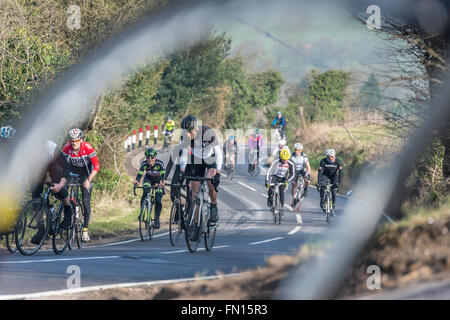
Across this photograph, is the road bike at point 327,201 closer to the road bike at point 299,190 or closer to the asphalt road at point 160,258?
the asphalt road at point 160,258

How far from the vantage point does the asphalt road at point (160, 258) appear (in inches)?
348

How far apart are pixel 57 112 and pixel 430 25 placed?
1157 centimetres

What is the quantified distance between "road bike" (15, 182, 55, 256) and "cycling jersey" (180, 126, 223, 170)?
7.87ft

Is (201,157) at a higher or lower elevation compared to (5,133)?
lower

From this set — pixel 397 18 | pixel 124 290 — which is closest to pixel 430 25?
pixel 397 18

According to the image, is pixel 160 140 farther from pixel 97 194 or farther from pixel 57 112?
pixel 57 112

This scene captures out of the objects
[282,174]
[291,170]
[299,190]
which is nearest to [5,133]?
[282,174]

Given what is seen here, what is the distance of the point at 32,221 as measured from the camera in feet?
36.2

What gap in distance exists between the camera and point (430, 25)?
789 cm

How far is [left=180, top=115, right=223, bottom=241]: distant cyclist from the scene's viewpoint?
11594 mm

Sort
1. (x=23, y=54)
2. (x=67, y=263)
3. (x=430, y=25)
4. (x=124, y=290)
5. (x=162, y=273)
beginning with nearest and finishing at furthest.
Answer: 1. (x=124, y=290)
2. (x=430, y=25)
3. (x=162, y=273)
4. (x=67, y=263)
5. (x=23, y=54)

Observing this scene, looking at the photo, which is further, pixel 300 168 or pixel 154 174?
pixel 300 168

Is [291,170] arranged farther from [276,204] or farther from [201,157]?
[201,157]

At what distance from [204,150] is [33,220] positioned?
9.84ft
